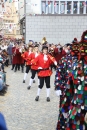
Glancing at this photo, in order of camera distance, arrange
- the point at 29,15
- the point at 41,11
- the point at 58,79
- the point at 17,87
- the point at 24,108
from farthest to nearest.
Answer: the point at 41,11 → the point at 29,15 → the point at 17,87 → the point at 24,108 → the point at 58,79

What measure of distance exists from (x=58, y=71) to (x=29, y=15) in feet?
66.3

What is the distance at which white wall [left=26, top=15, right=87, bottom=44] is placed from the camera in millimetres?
24891

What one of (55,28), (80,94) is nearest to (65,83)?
(80,94)

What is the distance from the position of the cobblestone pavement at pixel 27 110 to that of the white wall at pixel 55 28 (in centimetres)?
1566

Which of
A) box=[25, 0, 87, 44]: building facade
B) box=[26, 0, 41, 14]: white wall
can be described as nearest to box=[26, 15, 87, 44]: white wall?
box=[25, 0, 87, 44]: building facade

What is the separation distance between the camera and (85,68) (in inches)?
154

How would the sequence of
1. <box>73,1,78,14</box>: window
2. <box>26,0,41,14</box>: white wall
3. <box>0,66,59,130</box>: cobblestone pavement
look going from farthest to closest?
<box>73,1,78,14</box>: window < <box>26,0,41,14</box>: white wall < <box>0,66,59,130</box>: cobblestone pavement

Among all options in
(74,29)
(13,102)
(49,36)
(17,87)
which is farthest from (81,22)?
(13,102)

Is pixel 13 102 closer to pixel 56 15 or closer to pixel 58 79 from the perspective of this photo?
pixel 58 79

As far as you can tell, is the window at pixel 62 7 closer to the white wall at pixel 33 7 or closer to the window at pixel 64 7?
the window at pixel 64 7

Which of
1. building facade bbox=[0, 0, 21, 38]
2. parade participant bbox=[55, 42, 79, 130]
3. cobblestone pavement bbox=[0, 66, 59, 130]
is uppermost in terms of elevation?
building facade bbox=[0, 0, 21, 38]

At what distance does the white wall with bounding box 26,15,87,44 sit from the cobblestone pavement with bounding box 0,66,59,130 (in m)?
15.7

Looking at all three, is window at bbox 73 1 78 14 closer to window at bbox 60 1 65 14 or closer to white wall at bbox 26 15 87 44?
window at bbox 60 1 65 14

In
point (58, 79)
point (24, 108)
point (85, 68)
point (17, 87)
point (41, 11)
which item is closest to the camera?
point (85, 68)
